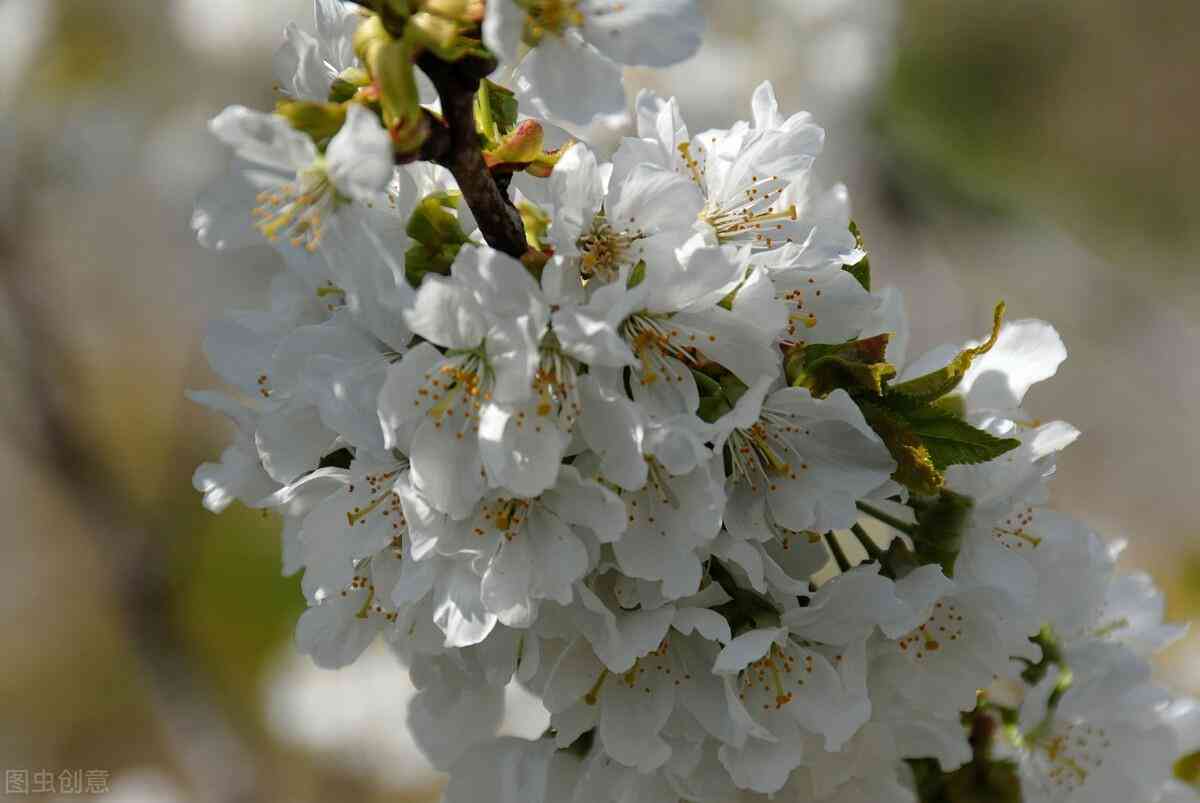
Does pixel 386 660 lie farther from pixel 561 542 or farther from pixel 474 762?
pixel 561 542

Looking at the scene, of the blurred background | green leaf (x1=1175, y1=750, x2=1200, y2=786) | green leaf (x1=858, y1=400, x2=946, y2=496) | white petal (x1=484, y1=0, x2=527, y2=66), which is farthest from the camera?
the blurred background

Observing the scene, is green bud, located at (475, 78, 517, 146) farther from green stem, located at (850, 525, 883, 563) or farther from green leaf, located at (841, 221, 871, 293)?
green stem, located at (850, 525, 883, 563)

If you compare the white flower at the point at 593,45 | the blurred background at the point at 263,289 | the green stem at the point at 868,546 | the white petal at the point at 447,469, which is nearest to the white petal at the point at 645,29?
the white flower at the point at 593,45

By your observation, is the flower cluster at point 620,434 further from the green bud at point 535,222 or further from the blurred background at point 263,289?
the blurred background at point 263,289

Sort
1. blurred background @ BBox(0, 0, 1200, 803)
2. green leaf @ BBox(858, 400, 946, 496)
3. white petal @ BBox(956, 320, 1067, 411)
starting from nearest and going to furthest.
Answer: green leaf @ BBox(858, 400, 946, 496)
white petal @ BBox(956, 320, 1067, 411)
blurred background @ BBox(0, 0, 1200, 803)

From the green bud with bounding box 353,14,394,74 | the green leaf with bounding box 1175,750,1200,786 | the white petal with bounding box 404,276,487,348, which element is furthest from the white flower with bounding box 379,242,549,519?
the green leaf with bounding box 1175,750,1200,786

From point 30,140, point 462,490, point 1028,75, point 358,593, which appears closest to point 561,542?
point 462,490

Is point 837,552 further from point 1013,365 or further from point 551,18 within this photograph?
point 551,18
